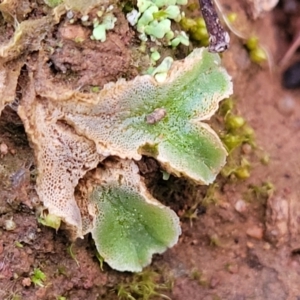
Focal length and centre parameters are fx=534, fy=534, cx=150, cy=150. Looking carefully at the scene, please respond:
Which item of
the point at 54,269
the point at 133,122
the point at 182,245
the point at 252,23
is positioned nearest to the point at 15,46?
the point at 133,122

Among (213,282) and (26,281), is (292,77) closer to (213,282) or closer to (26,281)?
(213,282)

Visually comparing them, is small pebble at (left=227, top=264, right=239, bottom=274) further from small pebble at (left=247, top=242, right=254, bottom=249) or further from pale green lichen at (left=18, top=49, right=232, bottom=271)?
pale green lichen at (left=18, top=49, right=232, bottom=271)

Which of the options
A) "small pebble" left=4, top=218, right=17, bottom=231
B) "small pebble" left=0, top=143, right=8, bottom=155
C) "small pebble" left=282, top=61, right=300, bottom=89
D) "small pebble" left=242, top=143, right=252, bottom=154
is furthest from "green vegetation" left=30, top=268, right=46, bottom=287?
"small pebble" left=282, top=61, right=300, bottom=89

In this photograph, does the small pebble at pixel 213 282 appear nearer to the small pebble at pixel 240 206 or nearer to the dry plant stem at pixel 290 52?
the small pebble at pixel 240 206

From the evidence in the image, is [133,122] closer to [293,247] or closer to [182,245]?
[182,245]

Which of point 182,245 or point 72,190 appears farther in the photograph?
point 182,245
